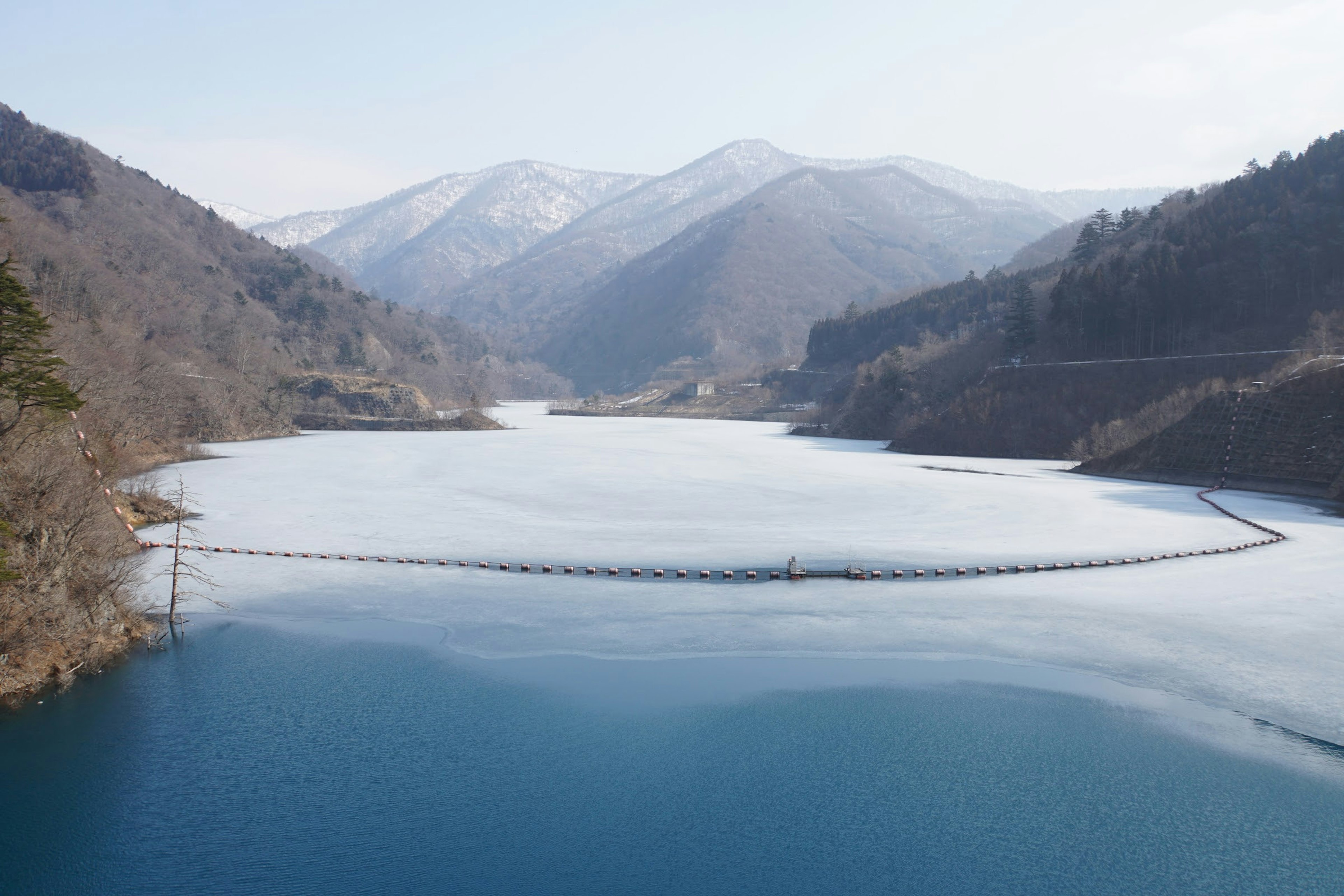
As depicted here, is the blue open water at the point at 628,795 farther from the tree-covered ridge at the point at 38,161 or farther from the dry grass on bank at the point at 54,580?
the tree-covered ridge at the point at 38,161

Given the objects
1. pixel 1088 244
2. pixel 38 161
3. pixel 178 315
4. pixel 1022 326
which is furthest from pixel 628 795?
pixel 38 161

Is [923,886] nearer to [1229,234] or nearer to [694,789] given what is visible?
[694,789]

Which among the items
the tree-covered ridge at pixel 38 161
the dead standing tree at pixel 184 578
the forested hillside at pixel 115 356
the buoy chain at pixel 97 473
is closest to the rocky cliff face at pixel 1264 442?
the dead standing tree at pixel 184 578

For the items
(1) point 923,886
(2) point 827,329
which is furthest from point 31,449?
(2) point 827,329

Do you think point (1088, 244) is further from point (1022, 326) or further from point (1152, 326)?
point (1152, 326)

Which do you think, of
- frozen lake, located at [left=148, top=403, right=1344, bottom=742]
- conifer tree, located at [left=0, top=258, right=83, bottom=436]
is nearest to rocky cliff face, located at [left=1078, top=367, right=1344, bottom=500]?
frozen lake, located at [left=148, top=403, right=1344, bottom=742]

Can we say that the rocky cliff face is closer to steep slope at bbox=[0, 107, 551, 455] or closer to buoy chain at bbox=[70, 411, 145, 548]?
buoy chain at bbox=[70, 411, 145, 548]
